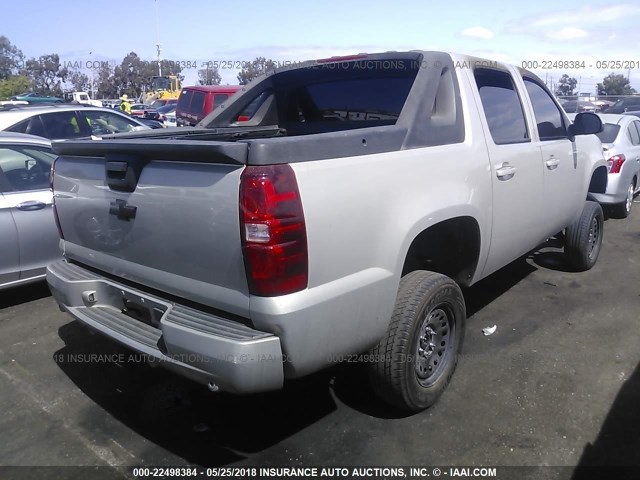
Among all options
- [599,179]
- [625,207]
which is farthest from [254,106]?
[625,207]

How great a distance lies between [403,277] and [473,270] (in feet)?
2.32

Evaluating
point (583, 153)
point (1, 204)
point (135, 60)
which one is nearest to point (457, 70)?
point (583, 153)

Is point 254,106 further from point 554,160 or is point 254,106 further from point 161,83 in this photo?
point 161,83

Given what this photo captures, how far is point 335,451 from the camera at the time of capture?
286 cm

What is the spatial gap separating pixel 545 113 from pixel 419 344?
266cm

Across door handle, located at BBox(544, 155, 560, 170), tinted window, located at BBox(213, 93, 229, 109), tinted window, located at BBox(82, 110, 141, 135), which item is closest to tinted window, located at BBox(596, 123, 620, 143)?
door handle, located at BBox(544, 155, 560, 170)

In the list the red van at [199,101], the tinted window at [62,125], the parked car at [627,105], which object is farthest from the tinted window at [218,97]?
the parked car at [627,105]

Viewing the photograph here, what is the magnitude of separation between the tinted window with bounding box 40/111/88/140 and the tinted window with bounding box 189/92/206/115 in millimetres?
5584

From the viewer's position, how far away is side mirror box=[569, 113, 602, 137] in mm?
4707

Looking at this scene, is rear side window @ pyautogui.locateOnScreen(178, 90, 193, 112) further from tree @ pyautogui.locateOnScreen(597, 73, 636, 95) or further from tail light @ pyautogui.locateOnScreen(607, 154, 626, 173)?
tree @ pyautogui.locateOnScreen(597, 73, 636, 95)

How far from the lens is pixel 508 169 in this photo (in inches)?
145

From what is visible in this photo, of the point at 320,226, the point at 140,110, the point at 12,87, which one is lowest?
the point at 140,110

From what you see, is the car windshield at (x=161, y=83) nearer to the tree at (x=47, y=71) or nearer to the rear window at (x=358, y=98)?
the tree at (x=47, y=71)

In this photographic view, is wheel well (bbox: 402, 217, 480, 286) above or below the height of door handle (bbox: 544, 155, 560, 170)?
below
